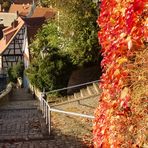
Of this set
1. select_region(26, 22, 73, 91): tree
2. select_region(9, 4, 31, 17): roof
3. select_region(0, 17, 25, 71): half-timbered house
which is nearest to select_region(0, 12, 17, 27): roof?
select_region(9, 4, 31, 17): roof

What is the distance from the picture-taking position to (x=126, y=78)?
409cm

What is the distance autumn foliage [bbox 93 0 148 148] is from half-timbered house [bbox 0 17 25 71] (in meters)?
44.3

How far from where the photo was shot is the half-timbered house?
1937 inches

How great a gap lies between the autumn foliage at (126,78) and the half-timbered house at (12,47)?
A: 145 feet

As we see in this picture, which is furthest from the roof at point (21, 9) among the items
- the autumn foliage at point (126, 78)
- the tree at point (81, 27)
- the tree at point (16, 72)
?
the autumn foliage at point (126, 78)

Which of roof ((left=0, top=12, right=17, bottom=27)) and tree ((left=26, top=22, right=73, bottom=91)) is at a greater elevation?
roof ((left=0, top=12, right=17, bottom=27))

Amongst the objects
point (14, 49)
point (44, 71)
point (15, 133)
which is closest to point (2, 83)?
point (14, 49)

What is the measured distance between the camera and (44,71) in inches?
848

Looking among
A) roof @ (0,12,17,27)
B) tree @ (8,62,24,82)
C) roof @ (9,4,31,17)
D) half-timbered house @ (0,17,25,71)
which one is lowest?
tree @ (8,62,24,82)

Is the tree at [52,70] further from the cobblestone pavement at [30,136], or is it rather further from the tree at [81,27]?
the cobblestone pavement at [30,136]

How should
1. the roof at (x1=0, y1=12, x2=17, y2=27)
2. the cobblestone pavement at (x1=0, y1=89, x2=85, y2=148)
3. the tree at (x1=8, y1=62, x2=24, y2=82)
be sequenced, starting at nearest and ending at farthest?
the cobblestone pavement at (x1=0, y1=89, x2=85, y2=148) < the tree at (x1=8, y1=62, x2=24, y2=82) < the roof at (x1=0, y1=12, x2=17, y2=27)

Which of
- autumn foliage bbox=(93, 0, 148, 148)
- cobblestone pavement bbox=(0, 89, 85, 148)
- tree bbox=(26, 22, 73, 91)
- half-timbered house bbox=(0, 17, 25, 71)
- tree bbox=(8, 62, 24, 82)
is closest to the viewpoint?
autumn foliage bbox=(93, 0, 148, 148)

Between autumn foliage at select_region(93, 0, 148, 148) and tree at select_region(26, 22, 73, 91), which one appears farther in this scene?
tree at select_region(26, 22, 73, 91)

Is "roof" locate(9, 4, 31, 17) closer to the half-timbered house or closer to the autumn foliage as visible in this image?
the half-timbered house
